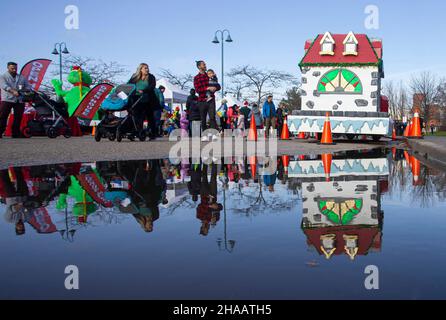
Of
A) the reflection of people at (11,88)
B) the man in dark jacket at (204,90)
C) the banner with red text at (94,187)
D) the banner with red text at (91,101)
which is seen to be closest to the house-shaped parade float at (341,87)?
the man in dark jacket at (204,90)

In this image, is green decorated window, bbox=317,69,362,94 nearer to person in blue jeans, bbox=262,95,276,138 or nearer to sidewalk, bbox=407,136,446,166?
sidewalk, bbox=407,136,446,166

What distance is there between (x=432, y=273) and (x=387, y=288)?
1.16 ft

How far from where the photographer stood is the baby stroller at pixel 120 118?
41.7 feet

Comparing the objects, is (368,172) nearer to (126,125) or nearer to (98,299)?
(98,299)

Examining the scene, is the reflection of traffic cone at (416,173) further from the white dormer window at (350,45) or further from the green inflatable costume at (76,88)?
the green inflatable costume at (76,88)

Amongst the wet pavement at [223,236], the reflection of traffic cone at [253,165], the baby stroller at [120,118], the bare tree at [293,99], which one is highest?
the bare tree at [293,99]

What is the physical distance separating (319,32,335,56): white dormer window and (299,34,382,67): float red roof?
0.30 ft

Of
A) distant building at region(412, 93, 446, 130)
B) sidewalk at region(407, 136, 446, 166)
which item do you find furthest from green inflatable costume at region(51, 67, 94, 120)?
distant building at region(412, 93, 446, 130)

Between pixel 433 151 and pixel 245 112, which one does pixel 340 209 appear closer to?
pixel 433 151

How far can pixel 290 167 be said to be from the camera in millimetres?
7238

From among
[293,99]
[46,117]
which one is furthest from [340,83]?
[293,99]

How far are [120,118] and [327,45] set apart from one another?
6497mm

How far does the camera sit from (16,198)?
452 centimetres

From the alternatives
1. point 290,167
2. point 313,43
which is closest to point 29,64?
point 313,43
